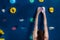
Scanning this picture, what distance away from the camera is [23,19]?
4.18 ft

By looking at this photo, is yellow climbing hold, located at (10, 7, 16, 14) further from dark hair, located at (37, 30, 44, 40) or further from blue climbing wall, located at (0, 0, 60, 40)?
dark hair, located at (37, 30, 44, 40)

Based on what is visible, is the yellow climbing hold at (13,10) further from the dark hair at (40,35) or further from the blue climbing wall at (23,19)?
the dark hair at (40,35)

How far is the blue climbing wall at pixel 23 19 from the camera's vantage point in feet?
4.14

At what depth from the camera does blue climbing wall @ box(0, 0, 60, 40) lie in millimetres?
1263

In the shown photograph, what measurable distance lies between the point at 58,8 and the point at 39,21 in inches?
5.5

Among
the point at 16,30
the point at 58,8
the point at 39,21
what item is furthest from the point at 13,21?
the point at 58,8

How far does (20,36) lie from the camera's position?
4.22 ft

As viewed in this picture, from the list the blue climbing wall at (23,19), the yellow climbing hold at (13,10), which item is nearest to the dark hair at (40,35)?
the blue climbing wall at (23,19)

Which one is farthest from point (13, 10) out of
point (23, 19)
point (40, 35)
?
point (40, 35)

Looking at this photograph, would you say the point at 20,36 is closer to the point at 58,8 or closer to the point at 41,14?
the point at 41,14

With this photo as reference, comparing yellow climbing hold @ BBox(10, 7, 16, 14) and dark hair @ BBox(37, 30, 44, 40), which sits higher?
yellow climbing hold @ BBox(10, 7, 16, 14)

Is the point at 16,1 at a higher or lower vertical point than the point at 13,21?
higher

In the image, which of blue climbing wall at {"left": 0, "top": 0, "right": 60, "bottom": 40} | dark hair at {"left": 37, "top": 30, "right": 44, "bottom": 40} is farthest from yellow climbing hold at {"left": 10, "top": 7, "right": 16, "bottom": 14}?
dark hair at {"left": 37, "top": 30, "right": 44, "bottom": 40}

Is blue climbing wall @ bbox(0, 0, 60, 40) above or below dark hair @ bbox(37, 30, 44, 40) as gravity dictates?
above
